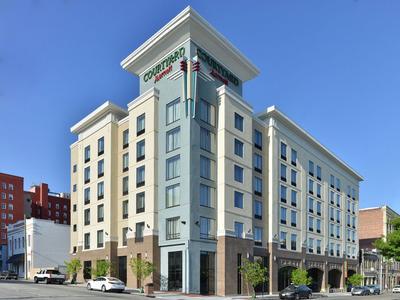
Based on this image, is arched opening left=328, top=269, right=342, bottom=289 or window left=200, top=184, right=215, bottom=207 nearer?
window left=200, top=184, right=215, bottom=207

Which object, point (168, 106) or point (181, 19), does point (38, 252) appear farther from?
point (181, 19)

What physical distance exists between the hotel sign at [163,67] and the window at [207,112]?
5398 millimetres

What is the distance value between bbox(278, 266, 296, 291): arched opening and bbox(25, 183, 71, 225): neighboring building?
292 ft

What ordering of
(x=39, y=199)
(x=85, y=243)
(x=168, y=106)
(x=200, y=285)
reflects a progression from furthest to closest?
(x=39, y=199)
(x=85, y=243)
(x=168, y=106)
(x=200, y=285)

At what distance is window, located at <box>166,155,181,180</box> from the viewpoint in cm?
4744

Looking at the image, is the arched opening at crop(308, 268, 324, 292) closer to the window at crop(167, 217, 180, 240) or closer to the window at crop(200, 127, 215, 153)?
the window at crop(167, 217, 180, 240)

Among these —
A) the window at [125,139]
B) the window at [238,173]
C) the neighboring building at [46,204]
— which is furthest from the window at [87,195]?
the neighboring building at [46,204]

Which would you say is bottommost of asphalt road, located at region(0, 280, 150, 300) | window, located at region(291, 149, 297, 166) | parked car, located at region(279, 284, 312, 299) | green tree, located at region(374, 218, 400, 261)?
parked car, located at region(279, 284, 312, 299)

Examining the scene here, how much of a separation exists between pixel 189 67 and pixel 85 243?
2927 centimetres

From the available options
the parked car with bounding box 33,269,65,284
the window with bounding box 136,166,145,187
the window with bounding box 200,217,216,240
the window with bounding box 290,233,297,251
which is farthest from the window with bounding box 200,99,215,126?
the parked car with bounding box 33,269,65,284

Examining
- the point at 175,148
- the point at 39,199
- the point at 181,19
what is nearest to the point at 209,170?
the point at 175,148

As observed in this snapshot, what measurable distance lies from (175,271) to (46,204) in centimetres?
10003

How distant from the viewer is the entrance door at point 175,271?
4531cm

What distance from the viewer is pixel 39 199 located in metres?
137
